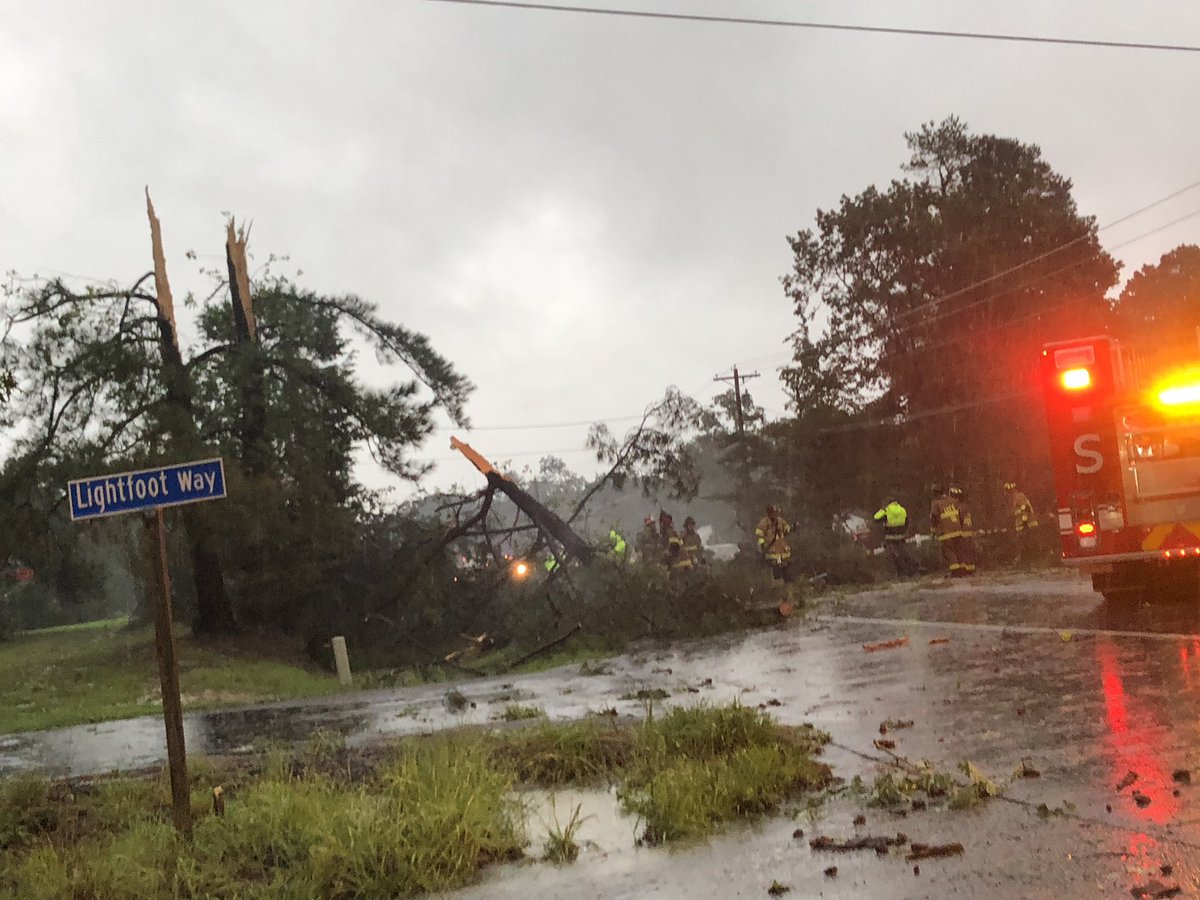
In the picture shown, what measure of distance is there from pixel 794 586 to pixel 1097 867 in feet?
42.2

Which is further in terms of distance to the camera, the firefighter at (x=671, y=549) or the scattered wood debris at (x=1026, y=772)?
the firefighter at (x=671, y=549)

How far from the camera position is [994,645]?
31.1 feet

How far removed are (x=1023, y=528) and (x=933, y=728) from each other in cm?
1400

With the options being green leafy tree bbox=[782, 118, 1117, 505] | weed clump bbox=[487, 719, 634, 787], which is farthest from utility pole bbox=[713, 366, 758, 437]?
weed clump bbox=[487, 719, 634, 787]

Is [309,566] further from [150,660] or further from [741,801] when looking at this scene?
[741,801]

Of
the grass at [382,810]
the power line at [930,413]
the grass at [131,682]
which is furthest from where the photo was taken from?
the power line at [930,413]

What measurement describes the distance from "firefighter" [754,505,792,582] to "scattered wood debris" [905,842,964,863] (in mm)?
14065

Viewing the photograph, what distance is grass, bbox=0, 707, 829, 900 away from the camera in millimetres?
4453

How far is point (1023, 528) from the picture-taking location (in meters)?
19.3

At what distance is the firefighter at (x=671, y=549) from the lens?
1736cm

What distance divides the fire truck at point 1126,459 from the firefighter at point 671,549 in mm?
6878

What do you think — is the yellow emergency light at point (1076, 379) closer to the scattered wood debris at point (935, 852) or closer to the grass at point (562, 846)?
the scattered wood debris at point (935, 852)

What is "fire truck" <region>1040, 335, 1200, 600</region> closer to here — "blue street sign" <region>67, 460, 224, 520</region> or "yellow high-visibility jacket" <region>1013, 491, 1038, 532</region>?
"yellow high-visibility jacket" <region>1013, 491, 1038, 532</region>

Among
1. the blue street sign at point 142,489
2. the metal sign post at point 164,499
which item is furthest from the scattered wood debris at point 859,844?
the blue street sign at point 142,489
